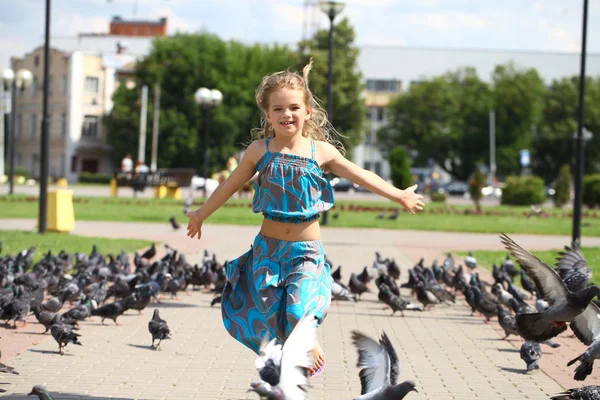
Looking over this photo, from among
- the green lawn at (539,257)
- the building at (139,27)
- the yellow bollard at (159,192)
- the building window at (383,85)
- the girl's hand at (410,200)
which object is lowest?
the yellow bollard at (159,192)

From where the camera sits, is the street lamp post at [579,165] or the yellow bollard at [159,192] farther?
the yellow bollard at [159,192]

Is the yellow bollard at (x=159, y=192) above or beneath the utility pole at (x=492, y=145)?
beneath

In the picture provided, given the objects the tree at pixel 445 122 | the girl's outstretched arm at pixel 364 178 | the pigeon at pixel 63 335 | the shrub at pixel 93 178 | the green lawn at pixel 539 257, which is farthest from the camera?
the tree at pixel 445 122

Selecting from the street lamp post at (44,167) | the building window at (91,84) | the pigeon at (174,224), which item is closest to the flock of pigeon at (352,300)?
the street lamp post at (44,167)

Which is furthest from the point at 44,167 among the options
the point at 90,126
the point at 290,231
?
the point at 90,126

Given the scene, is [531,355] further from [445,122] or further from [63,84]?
[63,84]

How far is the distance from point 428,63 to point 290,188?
325 ft

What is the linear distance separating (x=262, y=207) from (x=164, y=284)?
21.4 feet

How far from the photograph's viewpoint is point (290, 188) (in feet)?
18.9

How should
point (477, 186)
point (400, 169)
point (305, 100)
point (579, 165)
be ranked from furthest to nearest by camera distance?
point (477, 186)
point (400, 169)
point (579, 165)
point (305, 100)

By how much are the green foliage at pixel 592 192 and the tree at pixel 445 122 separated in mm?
41892

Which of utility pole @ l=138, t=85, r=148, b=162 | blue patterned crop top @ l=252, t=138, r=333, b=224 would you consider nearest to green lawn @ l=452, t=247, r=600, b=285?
blue patterned crop top @ l=252, t=138, r=333, b=224

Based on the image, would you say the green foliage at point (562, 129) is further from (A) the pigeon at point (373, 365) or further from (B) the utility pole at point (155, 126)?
(A) the pigeon at point (373, 365)

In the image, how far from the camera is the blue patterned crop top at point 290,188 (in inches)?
226
